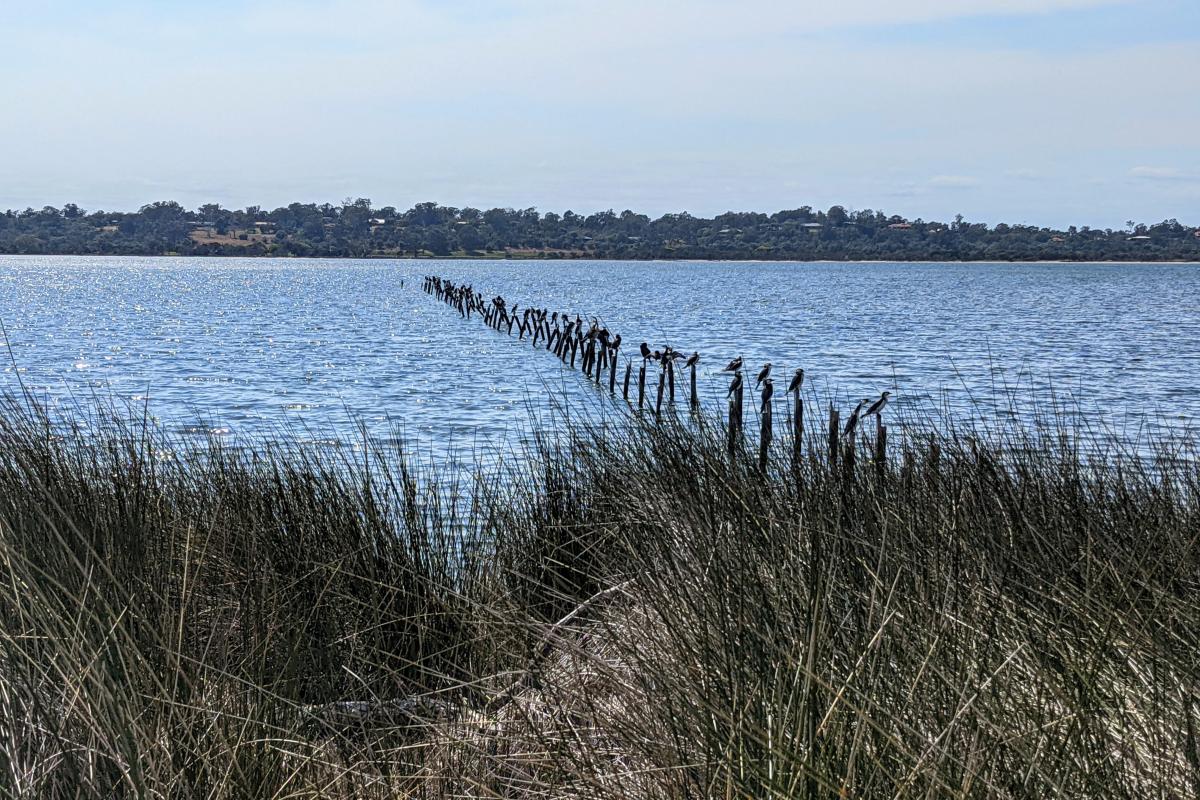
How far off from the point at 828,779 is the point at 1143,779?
0.93 m

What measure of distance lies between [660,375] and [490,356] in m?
16.2

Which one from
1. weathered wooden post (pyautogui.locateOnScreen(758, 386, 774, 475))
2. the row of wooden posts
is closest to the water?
the row of wooden posts

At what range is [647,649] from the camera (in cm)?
413

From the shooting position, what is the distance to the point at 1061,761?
309cm

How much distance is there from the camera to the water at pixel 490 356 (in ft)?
61.5

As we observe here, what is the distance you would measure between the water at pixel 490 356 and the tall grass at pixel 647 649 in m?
1.85

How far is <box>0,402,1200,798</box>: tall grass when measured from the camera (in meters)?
3.13

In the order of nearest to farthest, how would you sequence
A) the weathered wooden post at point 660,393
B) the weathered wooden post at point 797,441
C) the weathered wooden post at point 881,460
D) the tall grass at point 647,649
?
the tall grass at point 647,649
the weathered wooden post at point 881,460
the weathered wooden post at point 797,441
the weathered wooden post at point 660,393

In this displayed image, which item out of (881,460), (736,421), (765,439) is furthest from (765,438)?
(736,421)

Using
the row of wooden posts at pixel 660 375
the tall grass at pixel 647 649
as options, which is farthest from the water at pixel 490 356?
the tall grass at pixel 647 649

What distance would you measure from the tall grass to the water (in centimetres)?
185

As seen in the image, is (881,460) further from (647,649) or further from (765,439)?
(647,649)

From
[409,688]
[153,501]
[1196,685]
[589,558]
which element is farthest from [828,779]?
[589,558]

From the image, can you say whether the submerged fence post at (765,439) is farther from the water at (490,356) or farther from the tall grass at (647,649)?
the water at (490,356)
